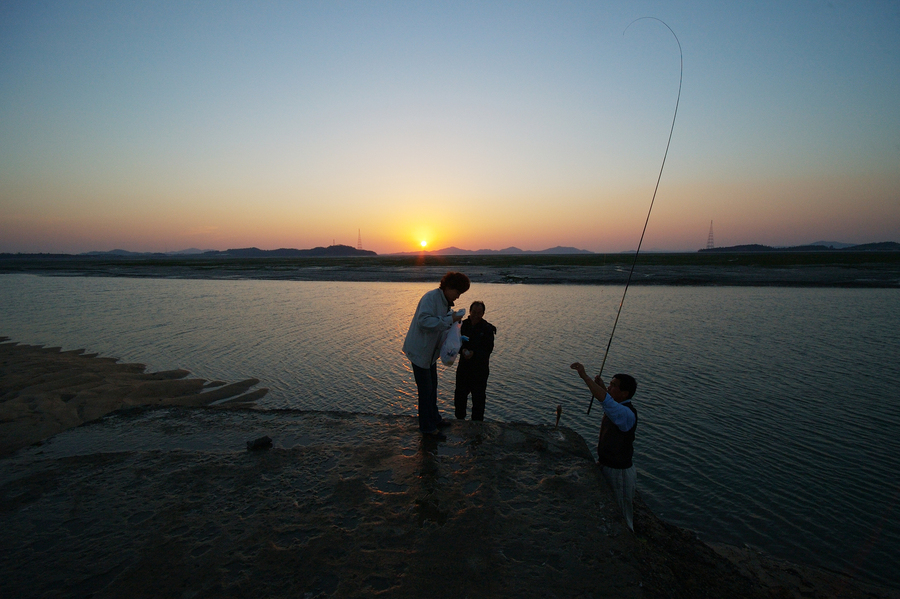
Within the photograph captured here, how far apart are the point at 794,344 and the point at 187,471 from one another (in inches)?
600

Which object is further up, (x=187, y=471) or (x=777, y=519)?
(x=187, y=471)

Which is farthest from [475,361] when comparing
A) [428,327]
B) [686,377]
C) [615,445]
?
[686,377]

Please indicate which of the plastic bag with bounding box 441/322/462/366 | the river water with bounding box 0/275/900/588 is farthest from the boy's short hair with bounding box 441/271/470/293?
the river water with bounding box 0/275/900/588

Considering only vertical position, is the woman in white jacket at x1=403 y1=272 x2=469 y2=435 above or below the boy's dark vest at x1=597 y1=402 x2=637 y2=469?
above

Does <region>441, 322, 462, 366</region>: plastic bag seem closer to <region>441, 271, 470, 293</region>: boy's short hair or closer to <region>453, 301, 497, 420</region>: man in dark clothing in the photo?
<region>441, 271, 470, 293</region>: boy's short hair

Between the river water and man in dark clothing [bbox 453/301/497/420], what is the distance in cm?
146

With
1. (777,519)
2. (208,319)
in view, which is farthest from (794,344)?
(208,319)

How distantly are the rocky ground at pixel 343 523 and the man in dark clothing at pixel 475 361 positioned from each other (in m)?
0.43

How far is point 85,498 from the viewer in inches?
174

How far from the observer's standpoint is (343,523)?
3.95 meters

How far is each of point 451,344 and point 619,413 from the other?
6.77ft

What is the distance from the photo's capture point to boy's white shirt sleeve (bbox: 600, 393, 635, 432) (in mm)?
4148

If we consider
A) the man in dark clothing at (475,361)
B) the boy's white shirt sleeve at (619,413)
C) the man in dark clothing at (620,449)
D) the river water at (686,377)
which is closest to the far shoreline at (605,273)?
the river water at (686,377)

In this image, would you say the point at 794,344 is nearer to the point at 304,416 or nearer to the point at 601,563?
the point at 601,563
